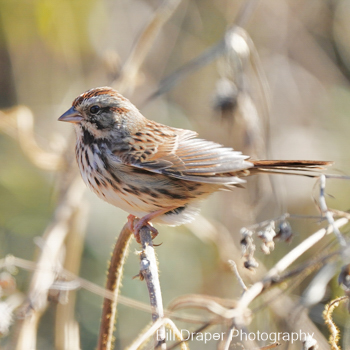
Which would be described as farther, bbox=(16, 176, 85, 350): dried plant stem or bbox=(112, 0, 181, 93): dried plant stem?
bbox=(112, 0, 181, 93): dried plant stem

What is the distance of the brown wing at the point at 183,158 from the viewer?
9.32ft

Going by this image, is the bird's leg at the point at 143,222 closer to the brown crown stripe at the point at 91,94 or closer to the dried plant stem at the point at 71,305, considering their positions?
the dried plant stem at the point at 71,305

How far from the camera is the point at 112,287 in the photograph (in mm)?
2307

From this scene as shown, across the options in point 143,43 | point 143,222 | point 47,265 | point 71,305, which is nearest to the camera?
point 47,265

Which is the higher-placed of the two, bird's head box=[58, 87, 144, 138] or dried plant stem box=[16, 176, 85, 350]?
bird's head box=[58, 87, 144, 138]

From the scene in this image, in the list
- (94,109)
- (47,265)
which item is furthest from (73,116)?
(47,265)

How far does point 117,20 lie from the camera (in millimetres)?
5656

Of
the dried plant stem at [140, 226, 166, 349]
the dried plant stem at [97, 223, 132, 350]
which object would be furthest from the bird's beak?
the dried plant stem at [140, 226, 166, 349]

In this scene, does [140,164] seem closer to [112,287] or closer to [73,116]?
[73,116]

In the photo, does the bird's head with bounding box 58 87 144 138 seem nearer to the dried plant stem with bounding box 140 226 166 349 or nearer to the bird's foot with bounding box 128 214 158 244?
the bird's foot with bounding box 128 214 158 244

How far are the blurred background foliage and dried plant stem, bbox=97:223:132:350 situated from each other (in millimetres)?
1362

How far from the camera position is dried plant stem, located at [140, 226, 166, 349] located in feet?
5.53

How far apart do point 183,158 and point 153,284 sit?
50.4 inches

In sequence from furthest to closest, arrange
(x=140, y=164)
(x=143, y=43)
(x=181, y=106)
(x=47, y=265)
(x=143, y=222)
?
(x=181, y=106)
(x=143, y=43)
(x=140, y=164)
(x=143, y=222)
(x=47, y=265)
